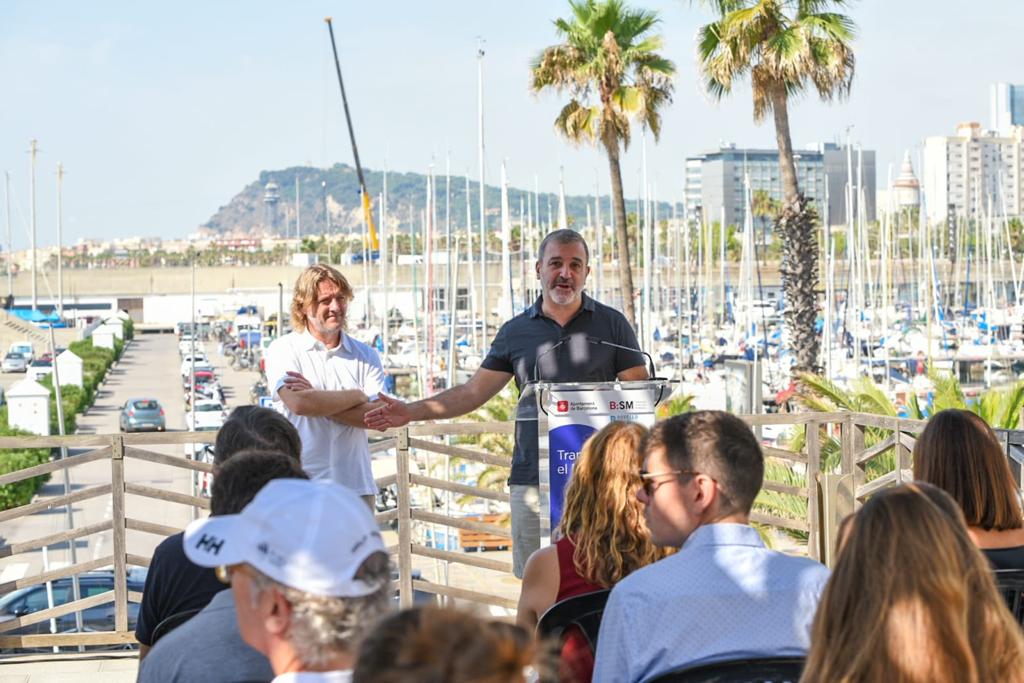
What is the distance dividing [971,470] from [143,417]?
44.9 meters

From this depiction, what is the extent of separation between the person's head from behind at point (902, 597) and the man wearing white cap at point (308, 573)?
0.78 m

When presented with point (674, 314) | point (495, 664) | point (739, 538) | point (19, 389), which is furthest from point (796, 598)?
point (674, 314)

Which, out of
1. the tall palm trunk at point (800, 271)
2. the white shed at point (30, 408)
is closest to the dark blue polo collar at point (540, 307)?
the tall palm trunk at point (800, 271)

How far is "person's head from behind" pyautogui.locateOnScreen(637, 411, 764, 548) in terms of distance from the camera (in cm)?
322

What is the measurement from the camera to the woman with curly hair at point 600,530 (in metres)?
3.69

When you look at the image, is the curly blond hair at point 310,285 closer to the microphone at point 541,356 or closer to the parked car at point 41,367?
the microphone at point 541,356

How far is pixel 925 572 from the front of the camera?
7.40 feet

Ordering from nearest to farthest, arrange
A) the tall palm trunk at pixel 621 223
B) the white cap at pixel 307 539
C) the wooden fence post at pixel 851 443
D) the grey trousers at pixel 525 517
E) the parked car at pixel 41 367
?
1. the white cap at pixel 307 539
2. the grey trousers at pixel 525 517
3. the wooden fence post at pixel 851 443
4. the tall palm trunk at pixel 621 223
5. the parked car at pixel 41 367

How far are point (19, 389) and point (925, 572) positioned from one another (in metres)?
35.4

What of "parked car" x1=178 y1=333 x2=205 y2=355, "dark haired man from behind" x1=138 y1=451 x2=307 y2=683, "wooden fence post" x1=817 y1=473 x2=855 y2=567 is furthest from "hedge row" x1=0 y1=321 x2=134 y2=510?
"dark haired man from behind" x1=138 y1=451 x2=307 y2=683

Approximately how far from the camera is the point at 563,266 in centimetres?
593

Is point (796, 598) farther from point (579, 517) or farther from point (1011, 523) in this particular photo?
point (1011, 523)

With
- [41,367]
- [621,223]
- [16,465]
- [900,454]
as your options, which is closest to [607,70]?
[621,223]

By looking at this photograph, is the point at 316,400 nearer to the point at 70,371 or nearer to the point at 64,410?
the point at 64,410
